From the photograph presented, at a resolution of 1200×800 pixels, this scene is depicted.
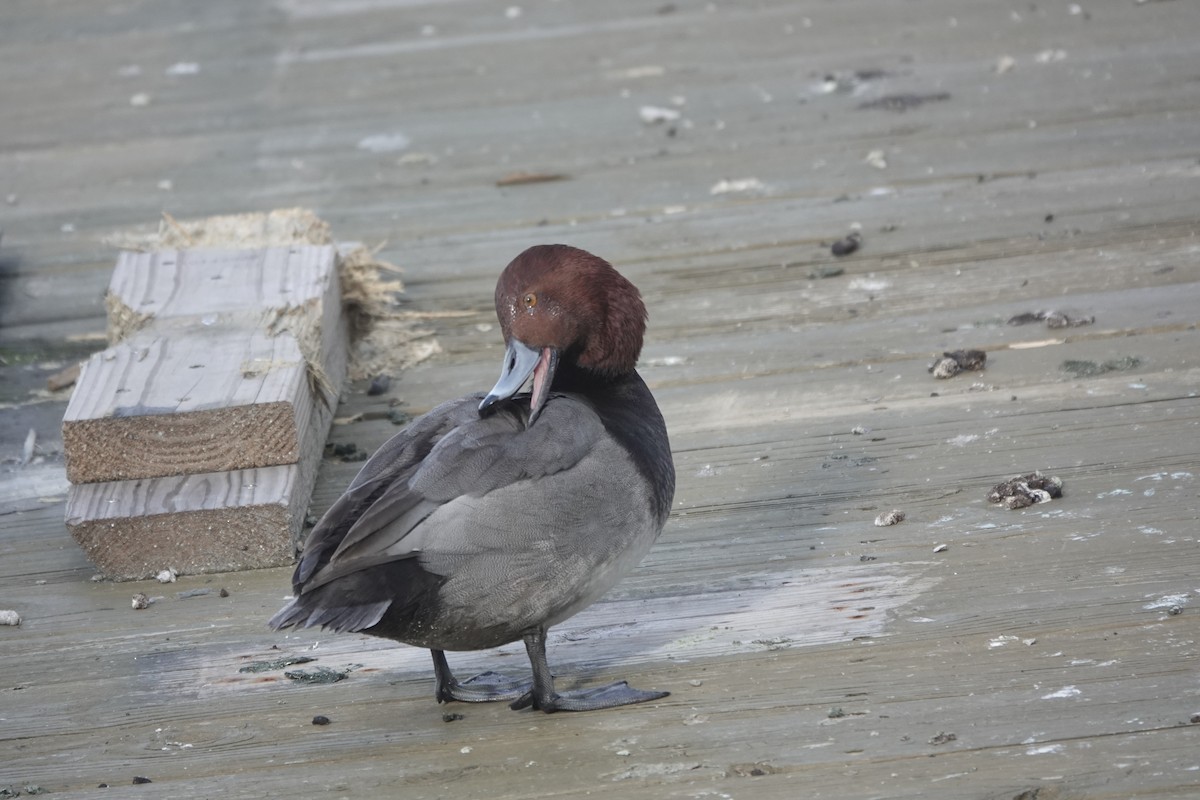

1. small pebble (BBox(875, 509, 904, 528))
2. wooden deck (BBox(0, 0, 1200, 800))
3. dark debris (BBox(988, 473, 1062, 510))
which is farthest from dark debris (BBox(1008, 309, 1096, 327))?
small pebble (BBox(875, 509, 904, 528))

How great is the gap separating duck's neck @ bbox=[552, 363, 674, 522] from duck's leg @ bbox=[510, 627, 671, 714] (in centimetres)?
31

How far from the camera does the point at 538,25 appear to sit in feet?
24.0

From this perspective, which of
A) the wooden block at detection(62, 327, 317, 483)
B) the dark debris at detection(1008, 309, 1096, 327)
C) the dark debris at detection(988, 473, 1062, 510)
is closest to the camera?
the dark debris at detection(988, 473, 1062, 510)

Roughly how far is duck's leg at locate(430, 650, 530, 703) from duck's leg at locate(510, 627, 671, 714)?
0.22 ft

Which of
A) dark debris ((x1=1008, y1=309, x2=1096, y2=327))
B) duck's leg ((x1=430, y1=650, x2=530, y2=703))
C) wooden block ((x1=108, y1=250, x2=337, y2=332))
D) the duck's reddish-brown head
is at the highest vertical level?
the duck's reddish-brown head

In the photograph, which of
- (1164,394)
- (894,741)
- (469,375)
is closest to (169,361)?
(469,375)

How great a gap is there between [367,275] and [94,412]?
4.32 ft

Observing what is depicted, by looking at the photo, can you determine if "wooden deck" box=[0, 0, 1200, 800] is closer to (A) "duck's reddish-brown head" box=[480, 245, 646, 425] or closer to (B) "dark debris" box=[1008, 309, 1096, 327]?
(B) "dark debris" box=[1008, 309, 1096, 327]

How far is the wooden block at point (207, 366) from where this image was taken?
3.20 m

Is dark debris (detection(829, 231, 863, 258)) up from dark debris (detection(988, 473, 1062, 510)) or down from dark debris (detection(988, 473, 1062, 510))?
up

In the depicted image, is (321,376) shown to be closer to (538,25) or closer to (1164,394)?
(1164,394)

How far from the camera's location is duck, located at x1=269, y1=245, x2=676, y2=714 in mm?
2344

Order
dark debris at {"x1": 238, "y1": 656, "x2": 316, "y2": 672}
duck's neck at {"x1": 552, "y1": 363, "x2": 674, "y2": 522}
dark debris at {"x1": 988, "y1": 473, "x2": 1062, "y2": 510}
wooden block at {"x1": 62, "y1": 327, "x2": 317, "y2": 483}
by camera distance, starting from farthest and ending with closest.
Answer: wooden block at {"x1": 62, "y1": 327, "x2": 317, "y2": 483}
dark debris at {"x1": 988, "y1": 473, "x2": 1062, "y2": 510}
dark debris at {"x1": 238, "y1": 656, "x2": 316, "y2": 672}
duck's neck at {"x1": 552, "y1": 363, "x2": 674, "y2": 522}

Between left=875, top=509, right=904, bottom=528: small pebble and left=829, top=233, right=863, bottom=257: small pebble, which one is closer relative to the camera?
left=875, top=509, right=904, bottom=528: small pebble
